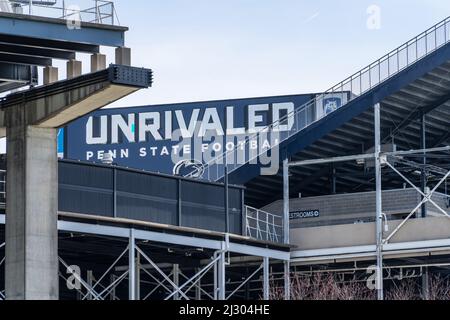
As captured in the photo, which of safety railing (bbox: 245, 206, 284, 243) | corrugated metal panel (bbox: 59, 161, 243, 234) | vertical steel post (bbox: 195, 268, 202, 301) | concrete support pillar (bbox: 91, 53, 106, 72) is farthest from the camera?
vertical steel post (bbox: 195, 268, 202, 301)

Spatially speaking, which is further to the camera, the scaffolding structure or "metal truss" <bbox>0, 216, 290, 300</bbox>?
the scaffolding structure

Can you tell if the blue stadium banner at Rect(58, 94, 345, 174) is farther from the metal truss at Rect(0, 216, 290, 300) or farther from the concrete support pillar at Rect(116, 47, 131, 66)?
the concrete support pillar at Rect(116, 47, 131, 66)

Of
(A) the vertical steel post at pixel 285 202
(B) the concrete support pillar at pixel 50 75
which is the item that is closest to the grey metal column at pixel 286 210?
(A) the vertical steel post at pixel 285 202

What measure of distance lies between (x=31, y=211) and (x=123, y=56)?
268 inches

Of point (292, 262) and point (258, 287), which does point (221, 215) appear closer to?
point (292, 262)

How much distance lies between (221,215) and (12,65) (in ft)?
49.0

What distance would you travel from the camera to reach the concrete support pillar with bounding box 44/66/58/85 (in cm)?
4975

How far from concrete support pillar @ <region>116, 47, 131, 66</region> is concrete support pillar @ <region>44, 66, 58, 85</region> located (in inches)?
147

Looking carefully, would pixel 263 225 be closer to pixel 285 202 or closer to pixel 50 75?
pixel 285 202

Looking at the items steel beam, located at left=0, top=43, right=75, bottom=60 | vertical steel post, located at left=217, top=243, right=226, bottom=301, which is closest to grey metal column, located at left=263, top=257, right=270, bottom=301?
vertical steel post, located at left=217, top=243, right=226, bottom=301

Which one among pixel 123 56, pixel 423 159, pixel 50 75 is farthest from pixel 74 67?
pixel 423 159

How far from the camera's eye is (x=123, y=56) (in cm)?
4691
